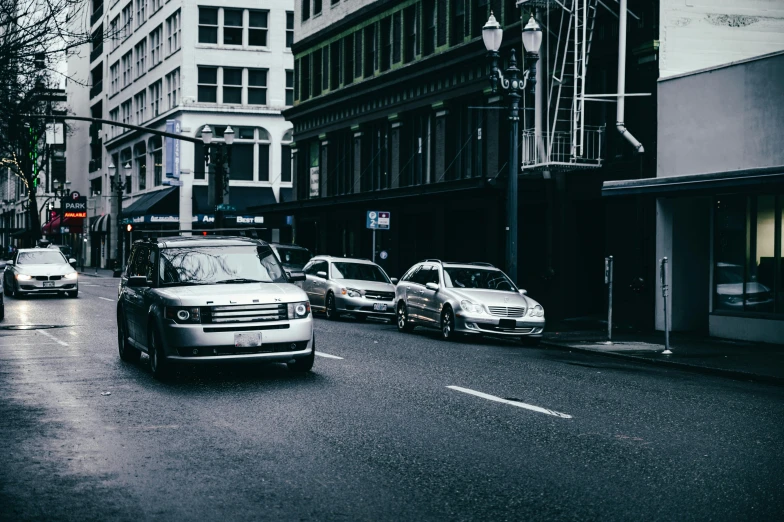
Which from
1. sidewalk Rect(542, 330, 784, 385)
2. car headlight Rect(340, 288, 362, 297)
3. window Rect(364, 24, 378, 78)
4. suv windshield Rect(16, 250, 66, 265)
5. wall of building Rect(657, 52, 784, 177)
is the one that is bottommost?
sidewalk Rect(542, 330, 784, 385)

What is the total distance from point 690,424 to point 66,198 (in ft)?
249

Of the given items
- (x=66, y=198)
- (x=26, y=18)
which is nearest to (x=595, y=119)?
(x=26, y=18)

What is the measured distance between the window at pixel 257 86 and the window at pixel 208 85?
1.99 meters

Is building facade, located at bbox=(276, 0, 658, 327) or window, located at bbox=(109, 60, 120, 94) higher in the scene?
window, located at bbox=(109, 60, 120, 94)

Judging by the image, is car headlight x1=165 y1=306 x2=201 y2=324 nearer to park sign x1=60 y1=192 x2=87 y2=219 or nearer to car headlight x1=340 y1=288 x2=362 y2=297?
car headlight x1=340 y1=288 x2=362 y2=297

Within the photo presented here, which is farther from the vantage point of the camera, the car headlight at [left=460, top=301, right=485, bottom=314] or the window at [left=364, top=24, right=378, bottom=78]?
the window at [left=364, top=24, right=378, bottom=78]

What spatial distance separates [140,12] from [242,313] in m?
65.9

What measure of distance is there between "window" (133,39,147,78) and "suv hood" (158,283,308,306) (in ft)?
205

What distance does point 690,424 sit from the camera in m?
10.2

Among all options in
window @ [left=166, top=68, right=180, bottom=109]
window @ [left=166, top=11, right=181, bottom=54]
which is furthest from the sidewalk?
window @ [left=166, top=11, right=181, bottom=54]

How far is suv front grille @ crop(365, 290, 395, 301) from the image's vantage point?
85.7 ft

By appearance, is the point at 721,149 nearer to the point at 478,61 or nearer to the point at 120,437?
the point at 478,61

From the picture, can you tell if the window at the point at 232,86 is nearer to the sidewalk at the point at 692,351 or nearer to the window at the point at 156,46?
the window at the point at 156,46

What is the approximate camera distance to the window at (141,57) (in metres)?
73.1
